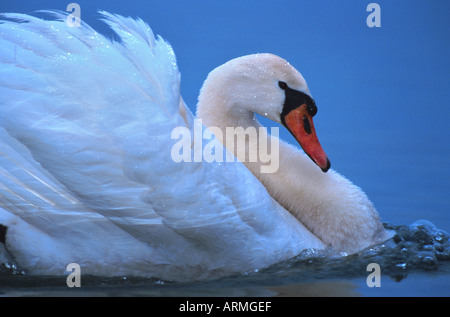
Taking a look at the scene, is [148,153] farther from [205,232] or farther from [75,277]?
[75,277]

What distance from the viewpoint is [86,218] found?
306cm

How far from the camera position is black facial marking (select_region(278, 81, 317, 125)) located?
12.9 feet

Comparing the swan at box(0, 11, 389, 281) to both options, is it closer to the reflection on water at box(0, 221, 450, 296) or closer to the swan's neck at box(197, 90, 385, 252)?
the reflection on water at box(0, 221, 450, 296)

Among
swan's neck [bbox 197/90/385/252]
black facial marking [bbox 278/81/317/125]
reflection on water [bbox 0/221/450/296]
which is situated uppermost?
black facial marking [bbox 278/81/317/125]

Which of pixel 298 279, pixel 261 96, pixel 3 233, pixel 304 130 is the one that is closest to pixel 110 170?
pixel 3 233

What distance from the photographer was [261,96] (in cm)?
395

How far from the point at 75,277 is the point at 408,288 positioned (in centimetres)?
138

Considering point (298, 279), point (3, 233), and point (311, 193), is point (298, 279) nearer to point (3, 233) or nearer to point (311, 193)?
point (311, 193)

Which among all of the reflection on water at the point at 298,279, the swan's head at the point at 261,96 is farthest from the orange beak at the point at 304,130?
the reflection on water at the point at 298,279

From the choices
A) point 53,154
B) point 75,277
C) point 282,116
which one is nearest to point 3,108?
point 53,154

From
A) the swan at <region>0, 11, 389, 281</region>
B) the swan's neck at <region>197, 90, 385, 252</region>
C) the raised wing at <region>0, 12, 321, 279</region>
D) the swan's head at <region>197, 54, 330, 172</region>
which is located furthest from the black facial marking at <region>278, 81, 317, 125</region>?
the raised wing at <region>0, 12, 321, 279</region>

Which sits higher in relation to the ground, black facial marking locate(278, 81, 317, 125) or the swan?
black facial marking locate(278, 81, 317, 125)

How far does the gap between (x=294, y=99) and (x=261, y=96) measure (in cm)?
16

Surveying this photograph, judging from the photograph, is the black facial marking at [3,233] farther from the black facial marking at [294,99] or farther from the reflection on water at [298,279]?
the black facial marking at [294,99]
